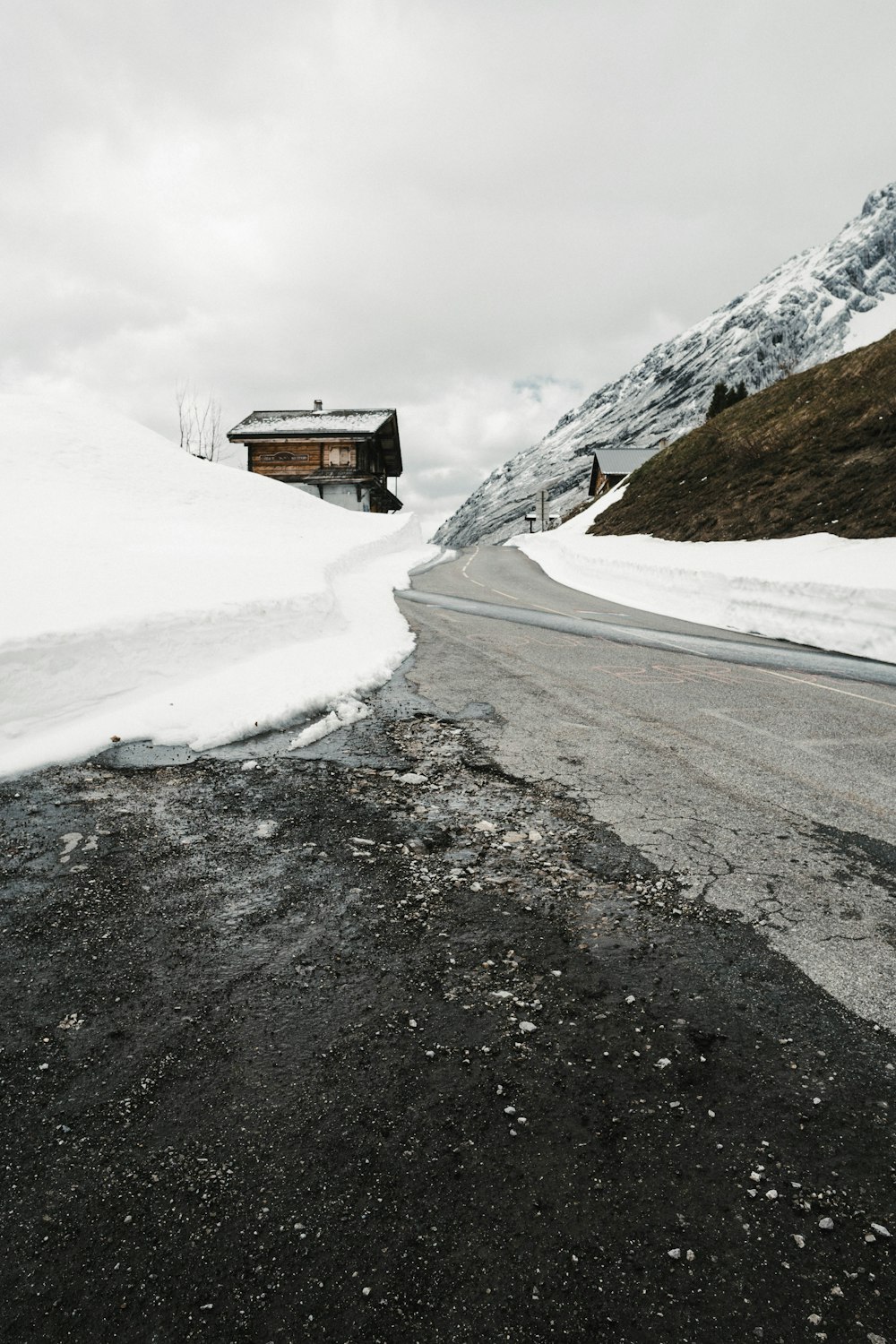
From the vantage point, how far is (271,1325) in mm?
1480

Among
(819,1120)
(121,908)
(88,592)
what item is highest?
(88,592)

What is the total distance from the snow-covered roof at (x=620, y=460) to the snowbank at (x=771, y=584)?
3906 cm

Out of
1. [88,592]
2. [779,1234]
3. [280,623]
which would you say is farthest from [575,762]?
[88,592]

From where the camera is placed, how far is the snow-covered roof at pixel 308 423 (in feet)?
127

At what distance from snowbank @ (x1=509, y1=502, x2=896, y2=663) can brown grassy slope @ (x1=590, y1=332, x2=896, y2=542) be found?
4.74 ft

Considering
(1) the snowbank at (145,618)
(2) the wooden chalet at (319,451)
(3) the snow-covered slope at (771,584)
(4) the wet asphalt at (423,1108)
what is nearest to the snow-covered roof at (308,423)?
(2) the wooden chalet at (319,451)

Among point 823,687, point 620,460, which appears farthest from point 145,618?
point 620,460

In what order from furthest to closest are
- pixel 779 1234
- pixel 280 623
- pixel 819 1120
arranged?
pixel 280 623, pixel 819 1120, pixel 779 1234

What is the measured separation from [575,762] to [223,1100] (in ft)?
11.6

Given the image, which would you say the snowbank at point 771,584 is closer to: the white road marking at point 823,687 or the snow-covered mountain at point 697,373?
the white road marking at point 823,687

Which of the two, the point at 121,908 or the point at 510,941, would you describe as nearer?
the point at 510,941

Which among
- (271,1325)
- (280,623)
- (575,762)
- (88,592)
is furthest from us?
(280,623)

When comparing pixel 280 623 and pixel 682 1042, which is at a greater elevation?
pixel 280 623

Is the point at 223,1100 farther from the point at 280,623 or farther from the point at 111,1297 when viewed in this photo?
the point at 280,623
